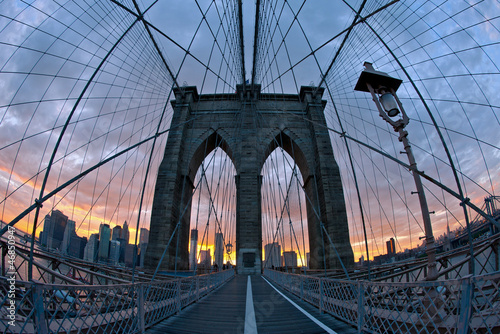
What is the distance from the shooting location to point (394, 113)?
13.2ft

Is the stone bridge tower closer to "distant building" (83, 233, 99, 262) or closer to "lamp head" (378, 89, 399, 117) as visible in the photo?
"distant building" (83, 233, 99, 262)

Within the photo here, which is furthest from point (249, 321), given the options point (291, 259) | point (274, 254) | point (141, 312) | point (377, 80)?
point (291, 259)

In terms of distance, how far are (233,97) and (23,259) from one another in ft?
73.3

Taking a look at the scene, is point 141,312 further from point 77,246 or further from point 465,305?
point 77,246

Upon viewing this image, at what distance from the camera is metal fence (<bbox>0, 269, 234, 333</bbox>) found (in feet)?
7.01

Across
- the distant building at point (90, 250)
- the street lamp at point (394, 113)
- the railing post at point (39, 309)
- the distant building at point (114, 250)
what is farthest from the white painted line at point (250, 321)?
the distant building at point (114, 250)

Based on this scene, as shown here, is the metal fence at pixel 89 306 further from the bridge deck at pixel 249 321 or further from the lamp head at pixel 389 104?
the lamp head at pixel 389 104

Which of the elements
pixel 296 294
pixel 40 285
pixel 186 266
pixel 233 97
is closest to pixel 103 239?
pixel 186 266

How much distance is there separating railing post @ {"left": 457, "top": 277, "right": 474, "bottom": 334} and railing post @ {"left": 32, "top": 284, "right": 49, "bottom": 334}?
11.5 ft

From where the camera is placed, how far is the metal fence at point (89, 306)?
2137mm

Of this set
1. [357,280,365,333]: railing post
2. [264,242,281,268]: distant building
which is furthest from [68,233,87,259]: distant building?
[357,280,365,333]: railing post

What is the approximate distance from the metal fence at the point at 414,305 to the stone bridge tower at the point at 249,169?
40.0 feet

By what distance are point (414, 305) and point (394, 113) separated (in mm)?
3145

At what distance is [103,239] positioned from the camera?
45.4 feet
